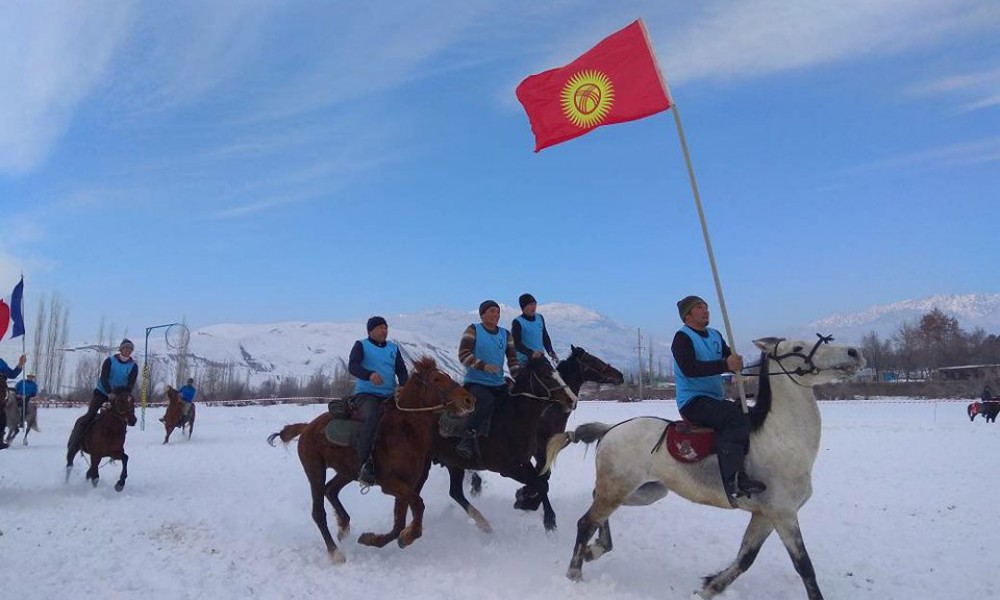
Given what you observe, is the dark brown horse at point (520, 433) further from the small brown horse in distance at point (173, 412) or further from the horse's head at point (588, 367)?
the small brown horse in distance at point (173, 412)

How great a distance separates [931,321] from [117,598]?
4287 inches

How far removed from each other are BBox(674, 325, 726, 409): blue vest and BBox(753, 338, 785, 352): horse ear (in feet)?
1.71

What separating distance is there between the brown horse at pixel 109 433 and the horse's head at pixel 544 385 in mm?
7925

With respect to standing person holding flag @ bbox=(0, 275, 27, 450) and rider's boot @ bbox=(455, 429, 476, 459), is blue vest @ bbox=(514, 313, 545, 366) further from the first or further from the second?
standing person holding flag @ bbox=(0, 275, 27, 450)

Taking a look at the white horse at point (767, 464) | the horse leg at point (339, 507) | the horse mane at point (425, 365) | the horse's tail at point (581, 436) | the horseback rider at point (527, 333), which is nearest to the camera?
the white horse at point (767, 464)

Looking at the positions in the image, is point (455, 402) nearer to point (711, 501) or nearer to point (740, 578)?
point (711, 501)

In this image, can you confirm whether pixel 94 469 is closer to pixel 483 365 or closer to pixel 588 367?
pixel 483 365

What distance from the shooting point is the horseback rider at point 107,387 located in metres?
13.0

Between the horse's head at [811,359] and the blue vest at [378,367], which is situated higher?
the blue vest at [378,367]

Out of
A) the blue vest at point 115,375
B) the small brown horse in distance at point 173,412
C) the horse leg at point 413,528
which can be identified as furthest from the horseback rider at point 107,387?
the small brown horse in distance at point 173,412

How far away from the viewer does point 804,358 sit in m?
6.25

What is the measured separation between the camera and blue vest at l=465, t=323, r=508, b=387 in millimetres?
9625

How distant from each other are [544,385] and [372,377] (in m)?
2.30

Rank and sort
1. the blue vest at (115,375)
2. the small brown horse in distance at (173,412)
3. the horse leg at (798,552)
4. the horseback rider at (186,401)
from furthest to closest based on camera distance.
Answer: the horseback rider at (186,401), the small brown horse in distance at (173,412), the blue vest at (115,375), the horse leg at (798,552)
